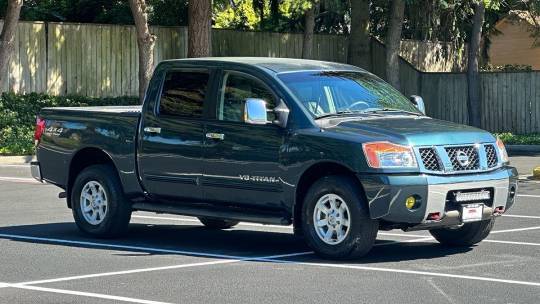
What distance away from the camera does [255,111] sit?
36.8 feet

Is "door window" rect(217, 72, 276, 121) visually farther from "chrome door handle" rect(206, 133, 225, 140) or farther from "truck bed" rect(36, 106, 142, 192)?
"truck bed" rect(36, 106, 142, 192)

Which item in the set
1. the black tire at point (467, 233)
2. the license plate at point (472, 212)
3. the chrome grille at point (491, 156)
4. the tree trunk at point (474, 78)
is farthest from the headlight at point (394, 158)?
the tree trunk at point (474, 78)

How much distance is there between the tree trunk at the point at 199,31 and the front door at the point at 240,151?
16.4 metres

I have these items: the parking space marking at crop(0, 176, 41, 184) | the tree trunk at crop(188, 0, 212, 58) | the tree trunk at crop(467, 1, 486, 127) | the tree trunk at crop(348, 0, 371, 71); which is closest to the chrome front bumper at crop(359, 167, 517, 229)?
the parking space marking at crop(0, 176, 41, 184)

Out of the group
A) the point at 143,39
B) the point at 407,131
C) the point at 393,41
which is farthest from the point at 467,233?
the point at 393,41

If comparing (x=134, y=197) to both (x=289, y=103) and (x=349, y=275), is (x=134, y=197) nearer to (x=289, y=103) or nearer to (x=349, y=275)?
(x=289, y=103)

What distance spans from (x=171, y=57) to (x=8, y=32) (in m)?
7.48

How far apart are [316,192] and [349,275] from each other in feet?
3.76

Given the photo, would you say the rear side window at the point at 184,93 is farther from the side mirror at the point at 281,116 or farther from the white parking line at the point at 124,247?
the white parking line at the point at 124,247

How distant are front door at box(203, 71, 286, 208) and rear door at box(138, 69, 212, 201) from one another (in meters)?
0.17

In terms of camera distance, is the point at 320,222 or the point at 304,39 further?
the point at 304,39

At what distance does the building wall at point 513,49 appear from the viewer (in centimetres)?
5250

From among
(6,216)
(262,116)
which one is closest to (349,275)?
(262,116)

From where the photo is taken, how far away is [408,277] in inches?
395
